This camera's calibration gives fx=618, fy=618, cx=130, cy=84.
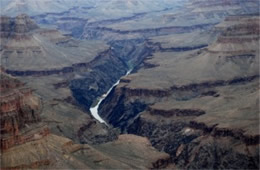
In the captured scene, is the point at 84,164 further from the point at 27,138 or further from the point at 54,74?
the point at 54,74

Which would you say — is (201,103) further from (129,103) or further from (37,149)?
(37,149)

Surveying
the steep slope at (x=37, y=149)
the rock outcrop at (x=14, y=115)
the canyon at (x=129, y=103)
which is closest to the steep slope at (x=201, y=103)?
the canyon at (x=129, y=103)

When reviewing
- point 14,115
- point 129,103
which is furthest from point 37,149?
point 129,103

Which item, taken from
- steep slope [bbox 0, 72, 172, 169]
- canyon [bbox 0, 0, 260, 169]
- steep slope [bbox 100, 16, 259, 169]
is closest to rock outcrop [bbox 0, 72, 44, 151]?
steep slope [bbox 0, 72, 172, 169]

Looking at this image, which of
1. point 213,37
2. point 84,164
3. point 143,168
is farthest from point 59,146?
point 213,37

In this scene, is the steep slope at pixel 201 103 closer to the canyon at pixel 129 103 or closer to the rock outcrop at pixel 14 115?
the canyon at pixel 129 103

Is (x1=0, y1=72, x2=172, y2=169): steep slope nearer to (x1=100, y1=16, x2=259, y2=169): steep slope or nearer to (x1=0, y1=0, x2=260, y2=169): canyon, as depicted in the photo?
(x1=0, y1=0, x2=260, y2=169): canyon
